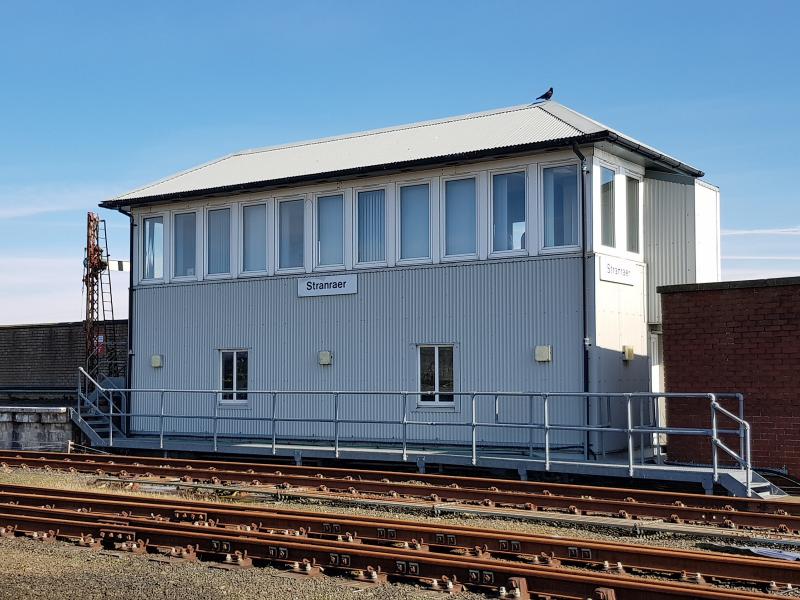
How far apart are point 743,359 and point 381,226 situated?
7.18 metres

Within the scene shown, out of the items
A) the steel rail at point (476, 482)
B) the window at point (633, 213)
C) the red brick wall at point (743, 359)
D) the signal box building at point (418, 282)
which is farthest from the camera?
the window at point (633, 213)

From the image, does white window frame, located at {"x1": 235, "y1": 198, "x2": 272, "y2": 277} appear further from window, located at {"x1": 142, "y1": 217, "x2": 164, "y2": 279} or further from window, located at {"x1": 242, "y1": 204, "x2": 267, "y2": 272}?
window, located at {"x1": 142, "y1": 217, "x2": 164, "y2": 279}

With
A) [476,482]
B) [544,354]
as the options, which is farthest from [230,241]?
[476,482]

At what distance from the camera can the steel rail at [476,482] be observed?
12.6 m

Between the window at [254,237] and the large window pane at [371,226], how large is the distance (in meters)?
2.37

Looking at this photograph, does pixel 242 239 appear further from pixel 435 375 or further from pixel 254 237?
pixel 435 375

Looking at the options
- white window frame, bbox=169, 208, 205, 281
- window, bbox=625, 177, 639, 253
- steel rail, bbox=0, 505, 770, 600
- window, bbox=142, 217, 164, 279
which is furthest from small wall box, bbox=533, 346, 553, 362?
window, bbox=142, 217, 164, 279

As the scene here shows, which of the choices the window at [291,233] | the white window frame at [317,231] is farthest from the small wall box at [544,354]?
the window at [291,233]

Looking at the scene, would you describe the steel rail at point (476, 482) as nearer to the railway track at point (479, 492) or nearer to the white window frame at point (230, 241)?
the railway track at point (479, 492)

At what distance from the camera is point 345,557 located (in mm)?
9414

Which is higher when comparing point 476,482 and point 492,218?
point 492,218

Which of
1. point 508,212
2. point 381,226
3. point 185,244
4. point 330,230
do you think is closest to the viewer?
point 508,212

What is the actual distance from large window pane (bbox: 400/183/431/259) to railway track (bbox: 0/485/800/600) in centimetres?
748

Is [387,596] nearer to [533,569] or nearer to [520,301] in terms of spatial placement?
[533,569]
